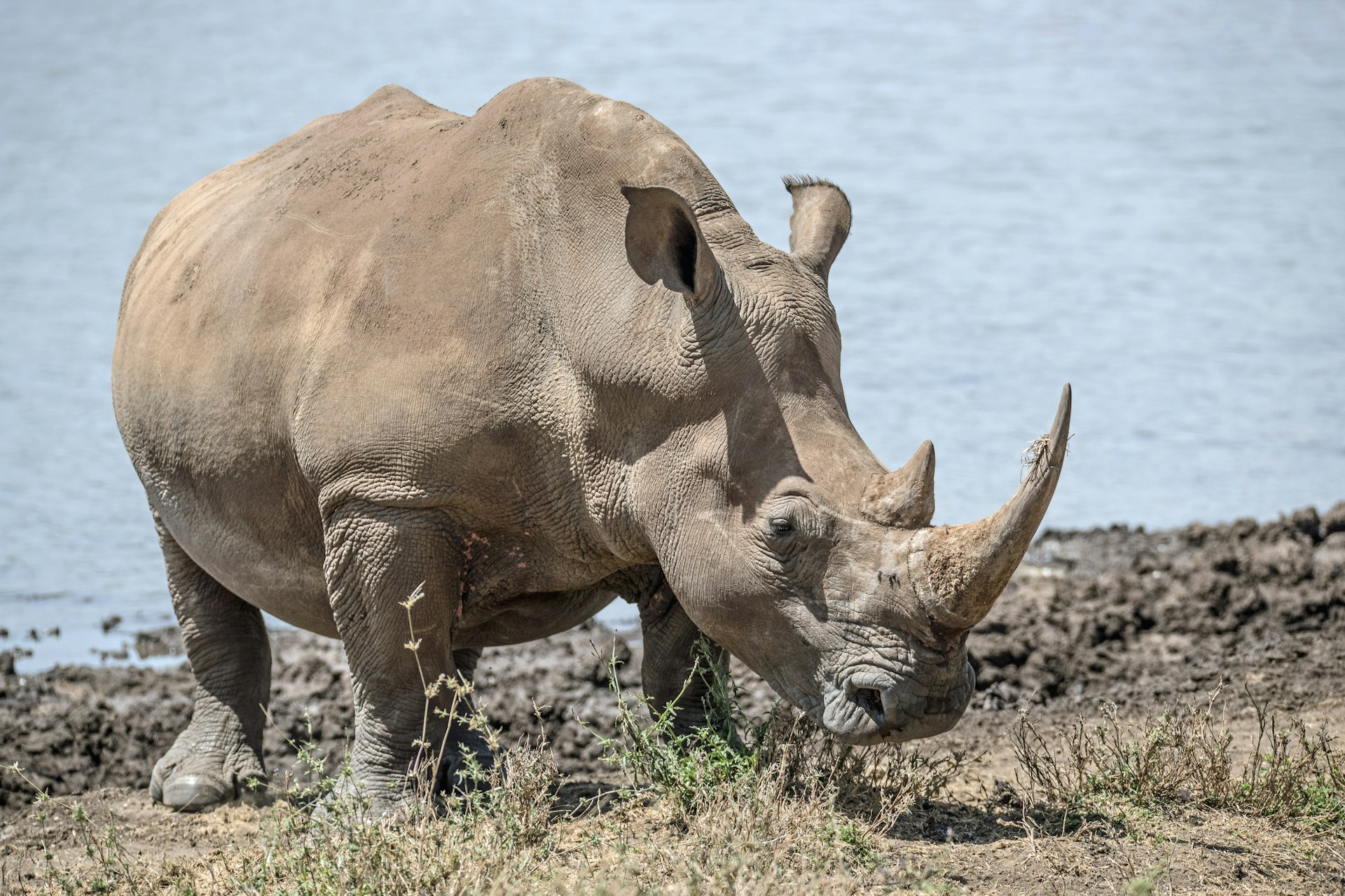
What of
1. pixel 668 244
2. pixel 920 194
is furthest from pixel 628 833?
pixel 920 194

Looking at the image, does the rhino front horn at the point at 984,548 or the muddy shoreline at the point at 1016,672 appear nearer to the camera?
the rhino front horn at the point at 984,548

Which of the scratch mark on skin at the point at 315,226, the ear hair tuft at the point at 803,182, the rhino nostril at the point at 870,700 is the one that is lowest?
the rhino nostril at the point at 870,700

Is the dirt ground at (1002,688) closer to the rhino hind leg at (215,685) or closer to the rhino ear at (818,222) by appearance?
the rhino hind leg at (215,685)

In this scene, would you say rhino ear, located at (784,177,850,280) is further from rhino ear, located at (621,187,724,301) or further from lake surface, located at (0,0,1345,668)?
lake surface, located at (0,0,1345,668)

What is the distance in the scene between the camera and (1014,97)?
28.7 m

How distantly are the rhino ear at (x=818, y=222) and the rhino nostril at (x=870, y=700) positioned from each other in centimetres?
144

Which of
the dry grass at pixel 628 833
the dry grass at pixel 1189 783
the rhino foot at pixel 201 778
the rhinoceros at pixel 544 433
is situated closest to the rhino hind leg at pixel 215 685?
the rhino foot at pixel 201 778

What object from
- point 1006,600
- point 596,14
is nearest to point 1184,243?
point 1006,600

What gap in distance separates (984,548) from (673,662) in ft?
5.62

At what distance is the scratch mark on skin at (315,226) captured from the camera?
6.00 metres

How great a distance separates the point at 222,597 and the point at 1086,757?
143 inches

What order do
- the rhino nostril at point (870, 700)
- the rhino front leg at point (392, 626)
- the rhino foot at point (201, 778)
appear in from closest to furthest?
the rhino nostril at point (870, 700)
the rhino front leg at point (392, 626)
the rhino foot at point (201, 778)

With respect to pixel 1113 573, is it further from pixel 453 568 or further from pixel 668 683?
pixel 453 568

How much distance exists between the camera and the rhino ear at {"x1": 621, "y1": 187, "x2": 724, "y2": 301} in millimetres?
5203
